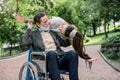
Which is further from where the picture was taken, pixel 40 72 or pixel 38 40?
pixel 38 40

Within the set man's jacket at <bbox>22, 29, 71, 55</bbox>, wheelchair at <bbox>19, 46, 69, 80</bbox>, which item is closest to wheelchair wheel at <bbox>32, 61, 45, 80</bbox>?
wheelchair at <bbox>19, 46, 69, 80</bbox>

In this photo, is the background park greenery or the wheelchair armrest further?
the background park greenery

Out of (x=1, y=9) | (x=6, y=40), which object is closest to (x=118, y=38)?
(x=1, y=9)

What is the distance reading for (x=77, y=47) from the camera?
493 centimetres

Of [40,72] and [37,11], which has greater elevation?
[40,72]

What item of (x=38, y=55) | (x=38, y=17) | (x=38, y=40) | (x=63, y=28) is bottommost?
(x=38, y=55)

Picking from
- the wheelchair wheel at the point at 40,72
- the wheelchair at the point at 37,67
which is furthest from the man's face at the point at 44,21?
the wheelchair wheel at the point at 40,72

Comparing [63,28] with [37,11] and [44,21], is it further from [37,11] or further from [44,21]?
[37,11]

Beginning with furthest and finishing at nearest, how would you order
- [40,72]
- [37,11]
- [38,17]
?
[37,11]
[38,17]
[40,72]

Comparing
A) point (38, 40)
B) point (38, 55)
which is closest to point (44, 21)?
point (38, 40)

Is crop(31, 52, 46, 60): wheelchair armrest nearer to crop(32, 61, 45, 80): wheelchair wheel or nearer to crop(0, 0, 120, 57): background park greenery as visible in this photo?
crop(32, 61, 45, 80): wheelchair wheel

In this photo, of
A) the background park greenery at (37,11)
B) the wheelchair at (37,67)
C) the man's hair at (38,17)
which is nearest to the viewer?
the wheelchair at (37,67)

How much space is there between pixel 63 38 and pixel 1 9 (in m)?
14.9

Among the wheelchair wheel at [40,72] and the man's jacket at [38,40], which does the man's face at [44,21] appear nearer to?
the man's jacket at [38,40]
